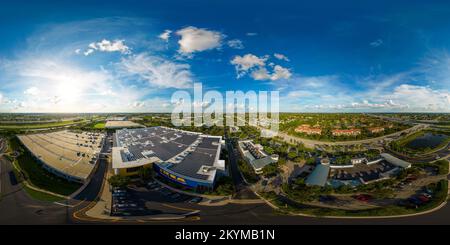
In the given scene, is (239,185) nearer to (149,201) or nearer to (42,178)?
(149,201)

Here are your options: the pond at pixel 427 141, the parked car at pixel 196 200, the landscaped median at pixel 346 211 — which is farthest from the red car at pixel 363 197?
the pond at pixel 427 141

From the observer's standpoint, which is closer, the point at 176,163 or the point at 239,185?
the point at 239,185

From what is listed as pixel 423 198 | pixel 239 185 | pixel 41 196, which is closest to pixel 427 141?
pixel 423 198

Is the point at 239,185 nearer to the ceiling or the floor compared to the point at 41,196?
nearer to the floor

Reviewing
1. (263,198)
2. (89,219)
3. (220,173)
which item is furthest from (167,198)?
(263,198)

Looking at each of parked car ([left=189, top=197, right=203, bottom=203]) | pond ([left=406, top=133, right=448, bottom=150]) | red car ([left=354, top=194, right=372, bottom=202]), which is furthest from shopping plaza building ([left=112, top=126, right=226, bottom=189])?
pond ([left=406, top=133, right=448, bottom=150])

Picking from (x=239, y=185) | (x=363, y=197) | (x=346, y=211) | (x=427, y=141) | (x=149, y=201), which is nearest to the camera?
(x=346, y=211)

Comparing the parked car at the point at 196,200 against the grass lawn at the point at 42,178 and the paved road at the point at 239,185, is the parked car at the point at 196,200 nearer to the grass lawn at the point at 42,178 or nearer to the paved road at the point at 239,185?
the paved road at the point at 239,185
